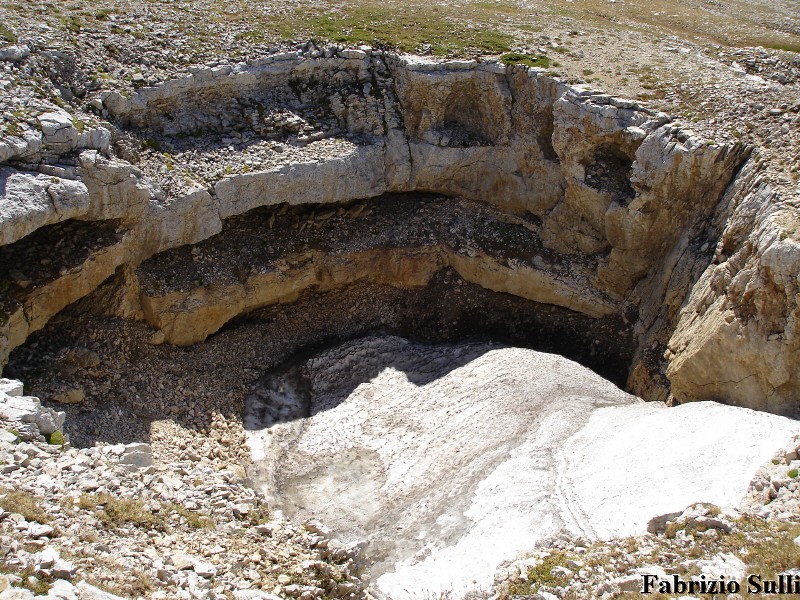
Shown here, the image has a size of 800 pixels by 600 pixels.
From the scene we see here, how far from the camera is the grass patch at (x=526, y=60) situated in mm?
27688

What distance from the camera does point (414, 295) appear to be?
96.8ft

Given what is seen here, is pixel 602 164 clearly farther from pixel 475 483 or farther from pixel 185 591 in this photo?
pixel 185 591

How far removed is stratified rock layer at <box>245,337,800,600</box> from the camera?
627 inches

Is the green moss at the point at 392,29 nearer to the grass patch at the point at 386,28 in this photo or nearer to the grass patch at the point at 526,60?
the grass patch at the point at 386,28

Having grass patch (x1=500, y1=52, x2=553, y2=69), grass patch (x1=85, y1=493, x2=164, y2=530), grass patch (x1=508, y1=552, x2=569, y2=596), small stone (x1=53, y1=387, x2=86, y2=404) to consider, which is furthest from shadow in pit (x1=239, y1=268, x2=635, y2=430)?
grass patch (x1=508, y1=552, x2=569, y2=596)

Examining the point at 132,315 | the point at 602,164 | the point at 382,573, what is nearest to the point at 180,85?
the point at 132,315

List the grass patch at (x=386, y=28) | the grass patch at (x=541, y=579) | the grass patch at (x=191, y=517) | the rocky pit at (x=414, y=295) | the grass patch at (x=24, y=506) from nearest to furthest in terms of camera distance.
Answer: the grass patch at (x=24, y=506) → the grass patch at (x=541, y=579) → the grass patch at (x=191, y=517) → the rocky pit at (x=414, y=295) → the grass patch at (x=386, y=28)

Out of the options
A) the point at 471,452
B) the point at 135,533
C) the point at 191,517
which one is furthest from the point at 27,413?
the point at 471,452

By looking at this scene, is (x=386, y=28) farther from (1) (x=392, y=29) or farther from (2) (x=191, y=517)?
(2) (x=191, y=517)

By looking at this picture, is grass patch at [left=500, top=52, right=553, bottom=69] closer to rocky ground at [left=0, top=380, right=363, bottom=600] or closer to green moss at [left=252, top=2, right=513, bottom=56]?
green moss at [left=252, top=2, right=513, bottom=56]

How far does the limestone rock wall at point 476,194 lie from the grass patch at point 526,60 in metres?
0.52

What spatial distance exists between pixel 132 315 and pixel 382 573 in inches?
534

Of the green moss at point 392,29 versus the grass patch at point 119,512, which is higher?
the green moss at point 392,29

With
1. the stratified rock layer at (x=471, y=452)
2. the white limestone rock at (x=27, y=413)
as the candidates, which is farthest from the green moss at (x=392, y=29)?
the white limestone rock at (x=27, y=413)
